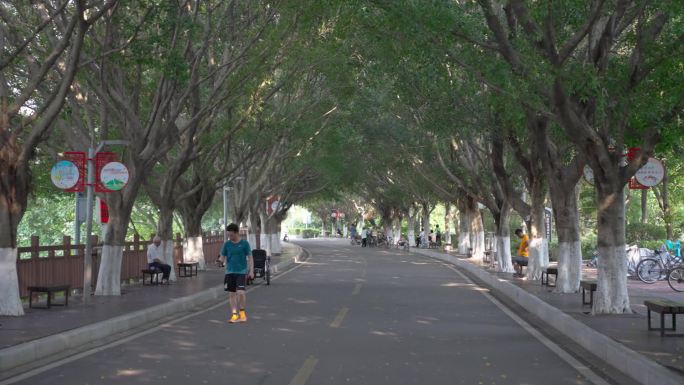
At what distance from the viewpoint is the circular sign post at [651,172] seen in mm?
15805

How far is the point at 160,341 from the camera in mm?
12125

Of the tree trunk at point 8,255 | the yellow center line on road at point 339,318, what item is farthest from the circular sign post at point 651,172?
the tree trunk at point 8,255

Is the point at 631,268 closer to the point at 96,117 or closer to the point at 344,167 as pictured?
the point at 96,117

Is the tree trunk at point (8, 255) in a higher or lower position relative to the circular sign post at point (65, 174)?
lower

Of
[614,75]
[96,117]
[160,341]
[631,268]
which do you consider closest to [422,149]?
[631,268]

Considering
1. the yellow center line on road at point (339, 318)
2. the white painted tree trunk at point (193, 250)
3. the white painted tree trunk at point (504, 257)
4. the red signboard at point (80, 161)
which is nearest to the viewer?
the yellow center line on road at point (339, 318)

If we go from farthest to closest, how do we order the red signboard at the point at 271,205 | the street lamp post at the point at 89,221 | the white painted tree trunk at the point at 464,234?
1. the white painted tree trunk at the point at 464,234
2. the red signboard at the point at 271,205
3. the street lamp post at the point at 89,221

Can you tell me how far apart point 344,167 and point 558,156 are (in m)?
27.1

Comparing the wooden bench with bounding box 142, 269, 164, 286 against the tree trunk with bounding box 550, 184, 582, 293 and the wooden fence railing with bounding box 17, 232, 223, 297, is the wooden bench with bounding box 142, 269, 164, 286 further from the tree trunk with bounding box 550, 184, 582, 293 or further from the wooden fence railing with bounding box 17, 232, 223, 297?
the tree trunk with bounding box 550, 184, 582, 293

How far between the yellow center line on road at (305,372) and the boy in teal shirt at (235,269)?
14.6 ft

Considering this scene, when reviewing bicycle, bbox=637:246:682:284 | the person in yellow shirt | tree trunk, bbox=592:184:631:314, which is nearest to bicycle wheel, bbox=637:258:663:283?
bicycle, bbox=637:246:682:284

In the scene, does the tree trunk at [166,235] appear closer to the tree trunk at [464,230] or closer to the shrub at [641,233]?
the tree trunk at [464,230]

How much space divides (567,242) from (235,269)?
8.63 metres

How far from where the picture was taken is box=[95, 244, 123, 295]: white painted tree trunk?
19297 millimetres
